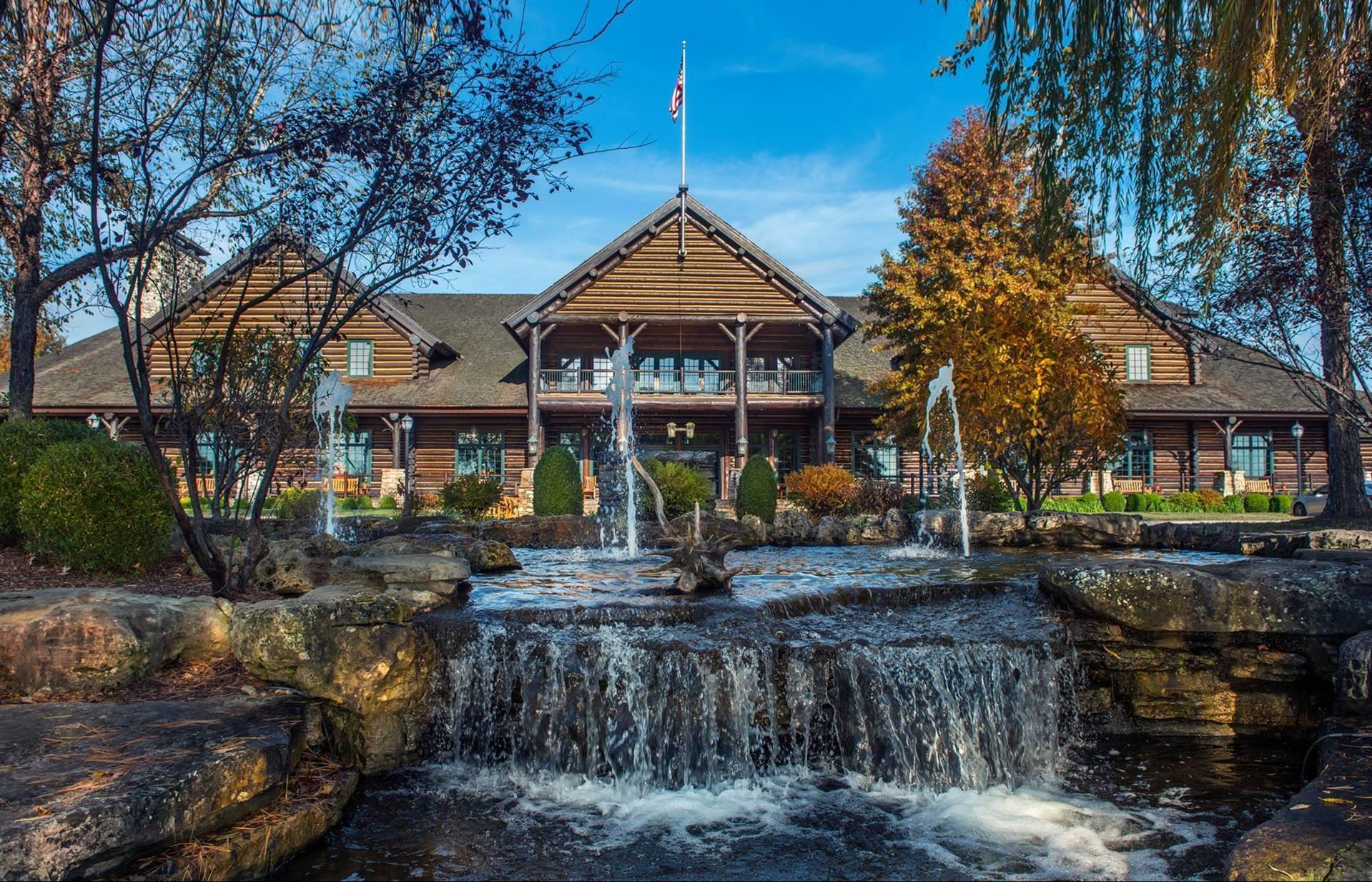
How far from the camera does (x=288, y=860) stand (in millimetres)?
4066

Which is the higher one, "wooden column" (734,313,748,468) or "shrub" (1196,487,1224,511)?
"wooden column" (734,313,748,468)

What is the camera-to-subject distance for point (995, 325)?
13992 millimetres

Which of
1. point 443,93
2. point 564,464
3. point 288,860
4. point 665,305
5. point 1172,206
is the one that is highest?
point 665,305

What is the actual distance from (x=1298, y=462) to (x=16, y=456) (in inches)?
1250

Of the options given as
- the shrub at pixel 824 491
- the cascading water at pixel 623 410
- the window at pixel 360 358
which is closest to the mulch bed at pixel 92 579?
the cascading water at pixel 623 410

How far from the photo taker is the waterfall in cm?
539

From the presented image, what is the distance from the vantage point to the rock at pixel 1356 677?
4.92m

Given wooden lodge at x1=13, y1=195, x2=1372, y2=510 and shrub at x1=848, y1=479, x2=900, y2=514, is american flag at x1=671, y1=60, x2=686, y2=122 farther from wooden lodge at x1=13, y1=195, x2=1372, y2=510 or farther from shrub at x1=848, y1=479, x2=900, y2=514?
shrub at x1=848, y1=479, x2=900, y2=514

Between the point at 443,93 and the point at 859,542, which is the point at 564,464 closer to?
the point at 859,542

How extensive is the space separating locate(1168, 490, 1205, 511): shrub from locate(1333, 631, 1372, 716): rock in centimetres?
2223

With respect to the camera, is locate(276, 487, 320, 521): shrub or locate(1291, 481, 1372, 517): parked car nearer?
locate(276, 487, 320, 521): shrub

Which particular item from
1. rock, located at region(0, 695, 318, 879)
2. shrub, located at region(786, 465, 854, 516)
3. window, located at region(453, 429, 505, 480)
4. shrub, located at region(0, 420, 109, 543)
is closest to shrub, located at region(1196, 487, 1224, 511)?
shrub, located at region(786, 465, 854, 516)

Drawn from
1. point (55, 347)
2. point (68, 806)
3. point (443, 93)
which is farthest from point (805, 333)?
point (55, 347)

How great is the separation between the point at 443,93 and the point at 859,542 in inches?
370
